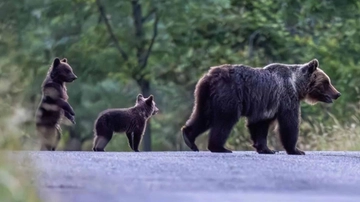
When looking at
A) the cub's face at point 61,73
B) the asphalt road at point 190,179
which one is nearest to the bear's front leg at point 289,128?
the asphalt road at point 190,179

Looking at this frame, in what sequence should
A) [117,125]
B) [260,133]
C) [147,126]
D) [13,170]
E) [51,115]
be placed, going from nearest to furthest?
[13,170] → [260,133] → [51,115] → [117,125] → [147,126]

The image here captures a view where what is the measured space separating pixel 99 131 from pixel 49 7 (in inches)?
516

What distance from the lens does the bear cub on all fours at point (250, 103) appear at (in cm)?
1389

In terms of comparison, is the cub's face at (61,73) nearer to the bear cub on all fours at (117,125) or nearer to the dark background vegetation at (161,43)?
the bear cub on all fours at (117,125)

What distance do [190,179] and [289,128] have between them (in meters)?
4.89

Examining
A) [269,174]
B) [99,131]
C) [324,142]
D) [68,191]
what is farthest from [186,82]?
[68,191]

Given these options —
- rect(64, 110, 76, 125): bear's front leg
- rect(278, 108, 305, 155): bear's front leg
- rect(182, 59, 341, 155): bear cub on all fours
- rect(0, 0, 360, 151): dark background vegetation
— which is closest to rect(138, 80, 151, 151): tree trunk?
rect(0, 0, 360, 151): dark background vegetation

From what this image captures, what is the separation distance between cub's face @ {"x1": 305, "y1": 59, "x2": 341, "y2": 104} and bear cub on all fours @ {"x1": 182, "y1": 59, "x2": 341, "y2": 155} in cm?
19

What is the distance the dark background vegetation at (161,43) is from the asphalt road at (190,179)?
15.6 m

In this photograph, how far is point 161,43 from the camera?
29.2 meters

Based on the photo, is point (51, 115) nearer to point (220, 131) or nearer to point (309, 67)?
point (220, 131)

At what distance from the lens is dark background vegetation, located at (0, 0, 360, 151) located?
28.3m

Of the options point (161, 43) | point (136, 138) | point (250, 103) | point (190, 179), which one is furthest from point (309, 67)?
point (161, 43)

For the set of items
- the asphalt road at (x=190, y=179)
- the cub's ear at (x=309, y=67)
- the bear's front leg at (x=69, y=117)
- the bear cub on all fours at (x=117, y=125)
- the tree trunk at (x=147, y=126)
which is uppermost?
the cub's ear at (x=309, y=67)
